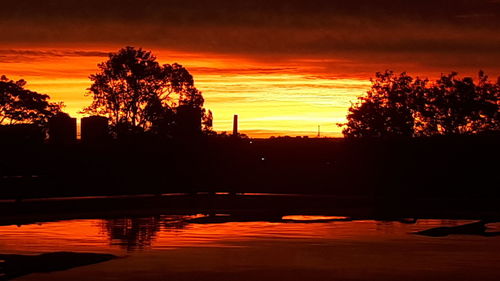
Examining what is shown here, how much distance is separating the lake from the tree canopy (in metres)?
71.1

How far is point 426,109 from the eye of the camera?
328ft

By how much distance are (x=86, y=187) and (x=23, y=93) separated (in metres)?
35.9

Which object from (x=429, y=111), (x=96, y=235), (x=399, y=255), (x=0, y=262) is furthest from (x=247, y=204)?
(x=429, y=111)

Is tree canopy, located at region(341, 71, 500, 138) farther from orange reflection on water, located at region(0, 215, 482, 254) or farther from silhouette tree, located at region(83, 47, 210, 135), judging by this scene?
orange reflection on water, located at region(0, 215, 482, 254)

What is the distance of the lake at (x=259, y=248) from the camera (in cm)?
1694

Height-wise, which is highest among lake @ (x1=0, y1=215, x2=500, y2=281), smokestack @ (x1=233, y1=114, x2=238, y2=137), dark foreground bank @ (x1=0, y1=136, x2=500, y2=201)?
smokestack @ (x1=233, y1=114, x2=238, y2=137)

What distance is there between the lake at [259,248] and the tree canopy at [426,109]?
7107 cm

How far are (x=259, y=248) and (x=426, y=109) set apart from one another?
266 ft

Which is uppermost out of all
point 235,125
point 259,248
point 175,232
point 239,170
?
point 235,125

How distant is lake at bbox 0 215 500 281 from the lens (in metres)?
16.9

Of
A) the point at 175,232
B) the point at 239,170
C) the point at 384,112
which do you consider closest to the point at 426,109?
the point at 384,112

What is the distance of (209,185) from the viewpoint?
5891 cm

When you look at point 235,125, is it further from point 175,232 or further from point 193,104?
point 175,232

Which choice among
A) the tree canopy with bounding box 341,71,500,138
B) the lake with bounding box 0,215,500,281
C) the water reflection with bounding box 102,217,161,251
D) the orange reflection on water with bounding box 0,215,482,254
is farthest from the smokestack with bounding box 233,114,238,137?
the lake with bounding box 0,215,500,281
